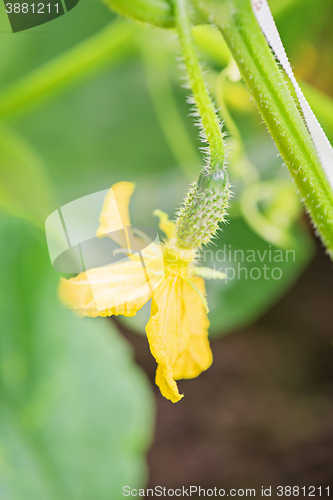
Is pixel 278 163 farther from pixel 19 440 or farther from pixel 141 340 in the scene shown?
pixel 19 440

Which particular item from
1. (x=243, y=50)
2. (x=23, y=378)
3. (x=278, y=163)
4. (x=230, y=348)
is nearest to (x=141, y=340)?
(x=230, y=348)

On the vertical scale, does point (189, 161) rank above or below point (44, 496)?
above

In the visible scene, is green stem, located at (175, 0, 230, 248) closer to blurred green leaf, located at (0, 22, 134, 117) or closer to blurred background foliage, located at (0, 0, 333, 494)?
blurred background foliage, located at (0, 0, 333, 494)

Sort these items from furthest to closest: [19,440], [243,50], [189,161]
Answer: [189,161], [19,440], [243,50]

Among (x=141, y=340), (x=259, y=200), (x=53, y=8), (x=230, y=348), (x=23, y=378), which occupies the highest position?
(x=53, y=8)

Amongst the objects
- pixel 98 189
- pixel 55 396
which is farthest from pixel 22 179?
pixel 55 396

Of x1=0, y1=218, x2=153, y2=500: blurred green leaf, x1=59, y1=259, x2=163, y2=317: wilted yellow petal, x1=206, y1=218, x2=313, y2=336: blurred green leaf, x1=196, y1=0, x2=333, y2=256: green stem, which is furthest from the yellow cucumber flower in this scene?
x1=206, y1=218, x2=313, y2=336: blurred green leaf

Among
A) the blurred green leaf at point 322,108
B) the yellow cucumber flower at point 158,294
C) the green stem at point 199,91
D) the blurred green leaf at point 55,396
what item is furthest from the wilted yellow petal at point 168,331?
the blurred green leaf at point 322,108
